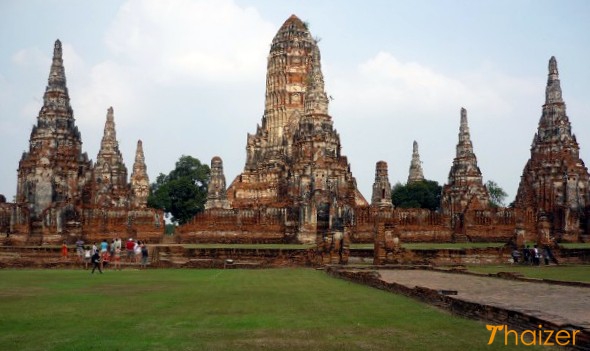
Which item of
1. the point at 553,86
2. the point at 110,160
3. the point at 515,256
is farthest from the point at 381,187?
the point at 110,160

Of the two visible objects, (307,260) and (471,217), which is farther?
(471,217)

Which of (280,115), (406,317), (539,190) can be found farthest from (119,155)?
(406,317)

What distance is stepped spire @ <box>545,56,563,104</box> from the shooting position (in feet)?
154

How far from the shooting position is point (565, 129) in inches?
1820

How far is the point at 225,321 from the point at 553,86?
44.0 meters

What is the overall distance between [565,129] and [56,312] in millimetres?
43628

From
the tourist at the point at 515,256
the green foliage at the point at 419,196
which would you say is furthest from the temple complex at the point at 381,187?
the green foliage at the point at 419,196

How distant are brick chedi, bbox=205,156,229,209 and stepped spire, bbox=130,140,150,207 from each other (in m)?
12.7

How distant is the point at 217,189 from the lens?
49875 millimetres

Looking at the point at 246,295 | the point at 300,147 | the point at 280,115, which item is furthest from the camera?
the point at 280,115

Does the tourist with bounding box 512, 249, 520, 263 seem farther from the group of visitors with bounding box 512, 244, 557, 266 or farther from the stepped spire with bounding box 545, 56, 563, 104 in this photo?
the stepped spire with bounding box 545, 56, 563, 104

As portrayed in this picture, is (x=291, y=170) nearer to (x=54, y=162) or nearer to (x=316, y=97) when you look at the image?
(x=316, y=97)

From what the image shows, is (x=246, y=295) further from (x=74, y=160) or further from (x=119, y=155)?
(x=119, y=155)

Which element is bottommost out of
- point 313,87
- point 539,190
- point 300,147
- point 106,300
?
point 106,300
